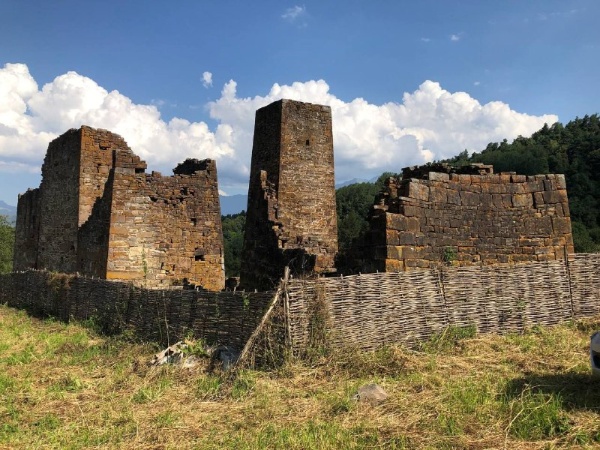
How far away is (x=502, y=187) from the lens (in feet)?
33.3

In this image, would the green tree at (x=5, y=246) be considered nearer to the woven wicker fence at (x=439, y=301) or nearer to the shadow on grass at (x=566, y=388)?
the woven wicker fence at (x=439, y=301)

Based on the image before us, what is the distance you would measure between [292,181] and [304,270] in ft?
24.8

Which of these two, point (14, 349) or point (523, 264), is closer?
point (523, 264)

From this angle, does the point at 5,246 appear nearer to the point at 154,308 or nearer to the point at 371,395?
the point at 154,308

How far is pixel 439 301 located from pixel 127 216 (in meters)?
8.69

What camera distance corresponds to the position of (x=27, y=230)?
64.4ft

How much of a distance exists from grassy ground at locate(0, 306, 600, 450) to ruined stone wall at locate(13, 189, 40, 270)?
11.3 m

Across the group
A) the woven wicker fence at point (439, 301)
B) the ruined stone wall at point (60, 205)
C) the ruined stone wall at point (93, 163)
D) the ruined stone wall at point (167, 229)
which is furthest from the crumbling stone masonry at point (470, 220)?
the ruined stone wall at point (60, 205)

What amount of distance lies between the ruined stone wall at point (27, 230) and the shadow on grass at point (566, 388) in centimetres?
1710

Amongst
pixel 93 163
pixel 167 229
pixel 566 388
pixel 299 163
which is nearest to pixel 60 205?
pixel 93 163

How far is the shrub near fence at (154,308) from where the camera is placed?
304 inches

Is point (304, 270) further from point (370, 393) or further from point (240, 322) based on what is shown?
point (370, 393)

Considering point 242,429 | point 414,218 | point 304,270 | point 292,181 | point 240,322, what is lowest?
point 242,429

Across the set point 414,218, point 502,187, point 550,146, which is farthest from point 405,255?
point 550,146
